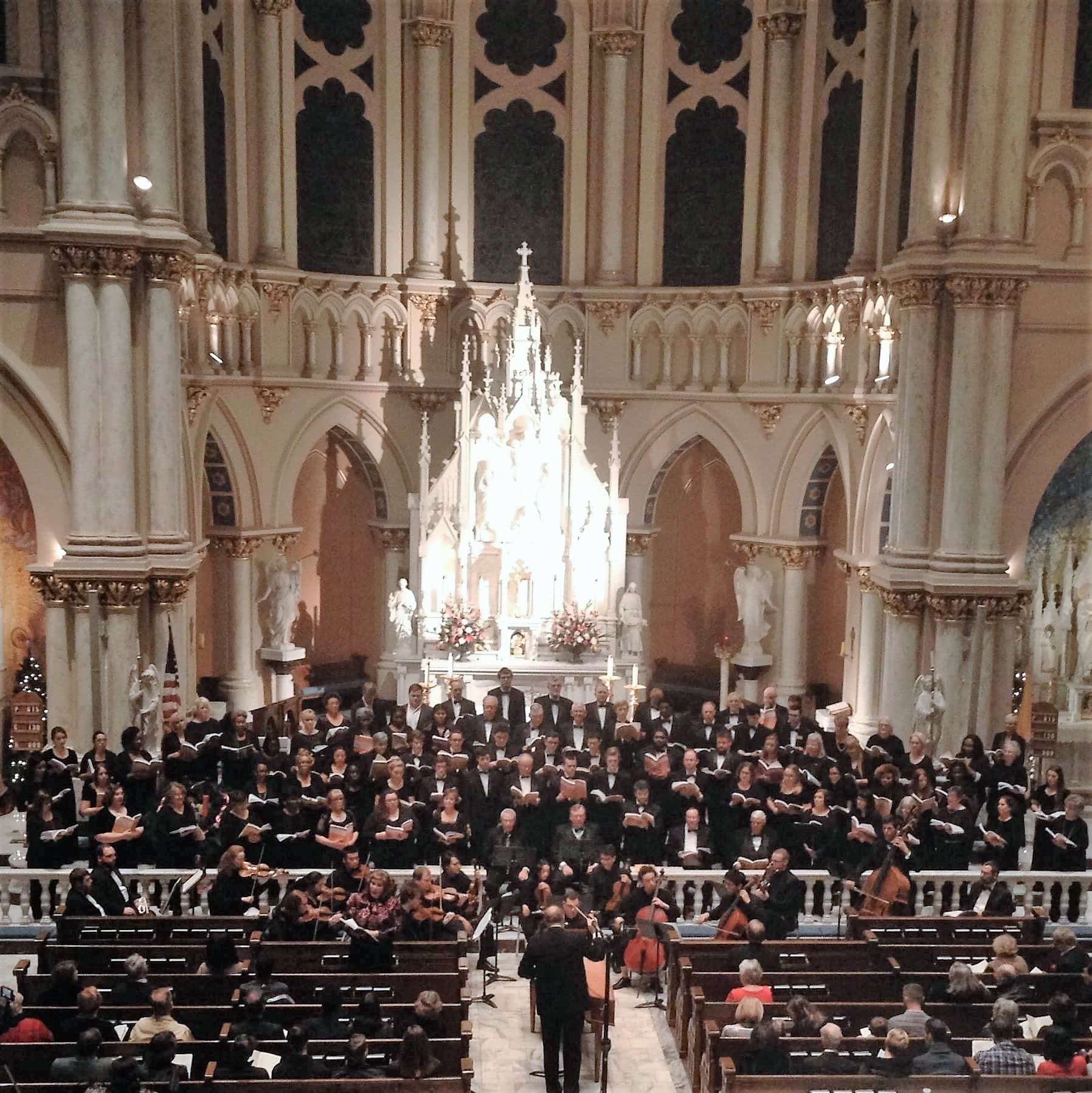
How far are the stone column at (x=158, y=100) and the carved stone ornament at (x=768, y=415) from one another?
9737 millimetres

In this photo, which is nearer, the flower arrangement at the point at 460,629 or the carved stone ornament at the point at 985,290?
the carved stone ornament at the point at 985,290

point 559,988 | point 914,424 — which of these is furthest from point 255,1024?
point 914,424

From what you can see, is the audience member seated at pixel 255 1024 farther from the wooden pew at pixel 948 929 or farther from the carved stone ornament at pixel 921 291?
the carved stone ornament at pixel 921 291

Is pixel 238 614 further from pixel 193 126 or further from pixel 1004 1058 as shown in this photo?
pixel 1004 1058

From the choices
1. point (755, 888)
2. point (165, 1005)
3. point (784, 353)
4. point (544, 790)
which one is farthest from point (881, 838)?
point (784, 353)

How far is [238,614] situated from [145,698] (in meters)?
5.01

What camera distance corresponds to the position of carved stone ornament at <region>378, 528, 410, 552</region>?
75.0ft

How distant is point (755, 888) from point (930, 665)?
21.3 ft

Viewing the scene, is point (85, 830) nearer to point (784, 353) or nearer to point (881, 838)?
point (881, 838)

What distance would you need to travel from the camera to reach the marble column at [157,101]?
1577cm

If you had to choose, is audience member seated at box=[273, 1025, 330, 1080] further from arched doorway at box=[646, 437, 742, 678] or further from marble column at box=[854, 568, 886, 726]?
arched doorway at box=[646, 437, 742, 678]

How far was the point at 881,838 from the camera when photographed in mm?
12195

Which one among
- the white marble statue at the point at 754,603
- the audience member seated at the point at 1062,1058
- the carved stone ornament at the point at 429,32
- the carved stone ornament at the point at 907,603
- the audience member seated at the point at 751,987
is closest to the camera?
the audience member seated at the point at 1062,1058

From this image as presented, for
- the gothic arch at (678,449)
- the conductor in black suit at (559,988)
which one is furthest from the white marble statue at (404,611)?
the conductor in black suit at (559,988)
